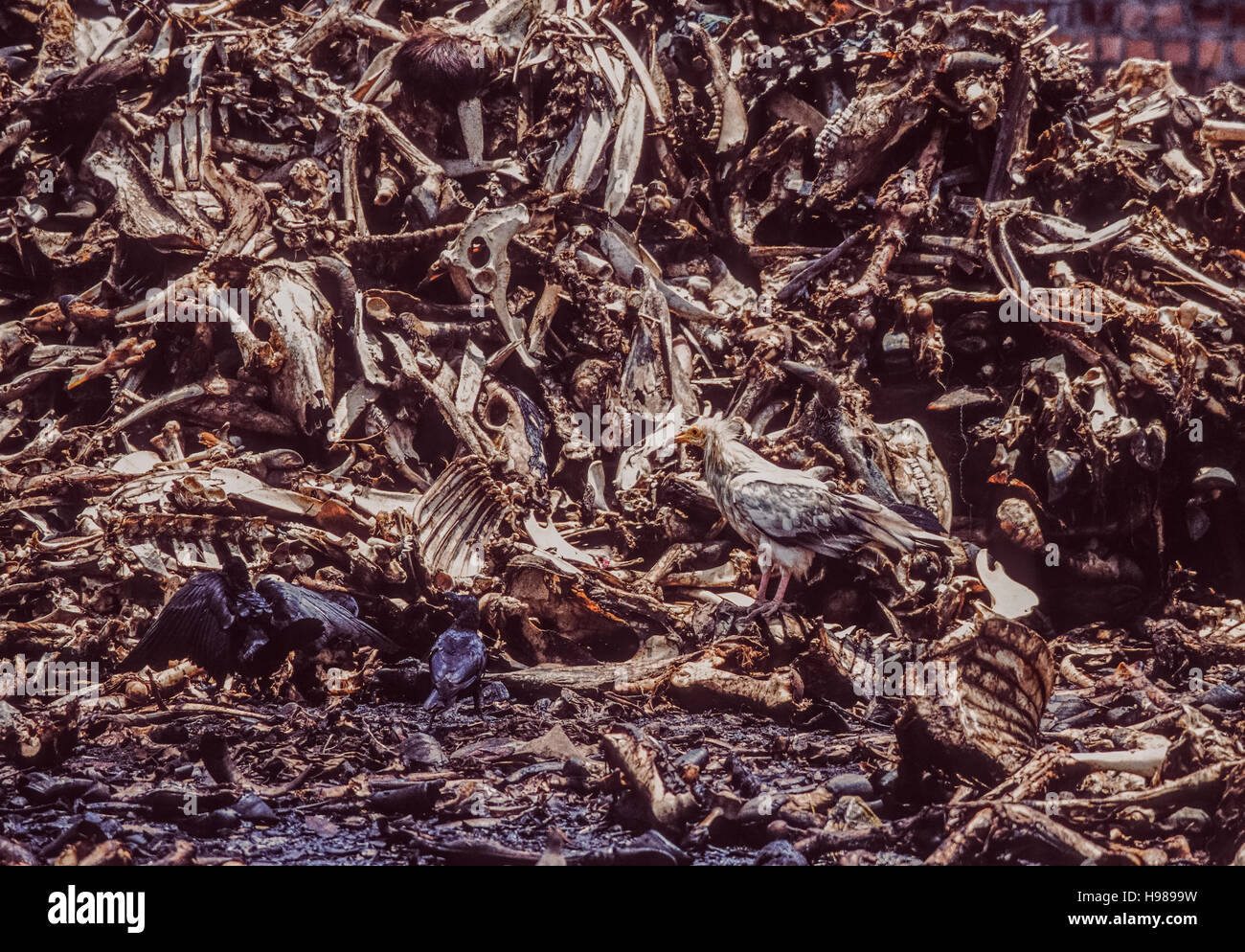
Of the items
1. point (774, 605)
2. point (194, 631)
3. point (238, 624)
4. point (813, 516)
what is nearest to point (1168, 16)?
point (813, 516)

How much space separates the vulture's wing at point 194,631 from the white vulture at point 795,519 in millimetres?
2155

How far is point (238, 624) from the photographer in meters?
3.99

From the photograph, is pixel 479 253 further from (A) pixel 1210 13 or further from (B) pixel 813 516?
(A) pixel 1210 13

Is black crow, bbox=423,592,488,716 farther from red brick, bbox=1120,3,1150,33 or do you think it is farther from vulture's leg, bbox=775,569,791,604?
red brick, bbox=1120,3,1150,33

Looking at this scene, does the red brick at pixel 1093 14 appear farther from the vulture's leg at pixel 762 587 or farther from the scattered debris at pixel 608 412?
the vulture's leg at pixel 762 587

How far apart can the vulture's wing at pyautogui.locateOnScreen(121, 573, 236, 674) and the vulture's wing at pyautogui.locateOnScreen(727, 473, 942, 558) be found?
2.20m

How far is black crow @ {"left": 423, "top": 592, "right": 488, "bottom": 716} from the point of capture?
398 cm

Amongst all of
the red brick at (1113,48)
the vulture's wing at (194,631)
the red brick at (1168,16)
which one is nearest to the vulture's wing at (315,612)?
the vulture's wing at (194,631)

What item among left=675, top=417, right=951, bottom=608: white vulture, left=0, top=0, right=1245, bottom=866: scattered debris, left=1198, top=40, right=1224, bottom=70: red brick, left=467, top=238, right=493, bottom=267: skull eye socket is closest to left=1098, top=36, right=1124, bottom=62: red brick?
left=0, top=0, right=1245, bottom=866: scattered debris

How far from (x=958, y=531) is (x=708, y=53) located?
2471 mm

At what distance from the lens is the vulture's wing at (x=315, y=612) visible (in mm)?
4008

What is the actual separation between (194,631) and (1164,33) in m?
5.12

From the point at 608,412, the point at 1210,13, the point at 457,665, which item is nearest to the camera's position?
the point at 457,665
